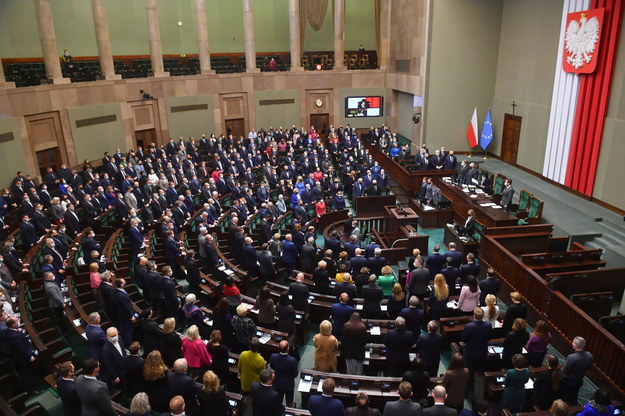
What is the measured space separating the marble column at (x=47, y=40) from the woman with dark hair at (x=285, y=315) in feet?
47.8

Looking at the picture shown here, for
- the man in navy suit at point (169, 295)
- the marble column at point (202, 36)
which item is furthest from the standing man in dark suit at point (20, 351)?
the marble column at point (202, 36)

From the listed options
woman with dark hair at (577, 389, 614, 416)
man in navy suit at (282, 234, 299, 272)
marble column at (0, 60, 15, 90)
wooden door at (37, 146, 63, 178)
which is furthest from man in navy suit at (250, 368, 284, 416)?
wooden door at (37, 146, 63, 178)

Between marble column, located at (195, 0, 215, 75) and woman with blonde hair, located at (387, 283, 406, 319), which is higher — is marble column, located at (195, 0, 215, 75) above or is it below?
above

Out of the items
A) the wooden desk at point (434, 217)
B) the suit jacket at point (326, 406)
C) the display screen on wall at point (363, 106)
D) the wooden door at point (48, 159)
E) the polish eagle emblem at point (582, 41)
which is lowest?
the wooden desk at point (434, 217)

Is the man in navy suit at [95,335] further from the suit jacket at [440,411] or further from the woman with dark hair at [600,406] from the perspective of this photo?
the woman with dark hair at [600,406]

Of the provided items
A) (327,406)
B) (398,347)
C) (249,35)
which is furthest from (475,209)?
(249,35)

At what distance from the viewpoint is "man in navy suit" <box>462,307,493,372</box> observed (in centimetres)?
601

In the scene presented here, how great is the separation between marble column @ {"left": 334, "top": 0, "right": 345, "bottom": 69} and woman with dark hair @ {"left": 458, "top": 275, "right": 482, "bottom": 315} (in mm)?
19745

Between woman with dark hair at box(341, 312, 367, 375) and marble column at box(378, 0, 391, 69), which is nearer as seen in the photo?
woman with dark hair at box(341, 312, 367, 375)

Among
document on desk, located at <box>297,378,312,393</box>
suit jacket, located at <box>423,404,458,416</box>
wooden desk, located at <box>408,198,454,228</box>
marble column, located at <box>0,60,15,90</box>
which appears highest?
marble column, located at <box>0,60,15,90</box>

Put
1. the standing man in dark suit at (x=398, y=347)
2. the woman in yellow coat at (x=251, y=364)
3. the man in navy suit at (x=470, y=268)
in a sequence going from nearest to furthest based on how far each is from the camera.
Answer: the woman in yellow coat at (x=251, y=364) → the standing man in dark suit at (x=398, y=347) → the man in navy suit at (x=470, y=268)

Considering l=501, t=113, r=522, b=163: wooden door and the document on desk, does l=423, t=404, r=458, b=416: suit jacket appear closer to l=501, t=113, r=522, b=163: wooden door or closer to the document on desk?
the document on desk

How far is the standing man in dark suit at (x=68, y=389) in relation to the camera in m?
4.79

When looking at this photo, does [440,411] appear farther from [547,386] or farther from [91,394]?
[91,394]
